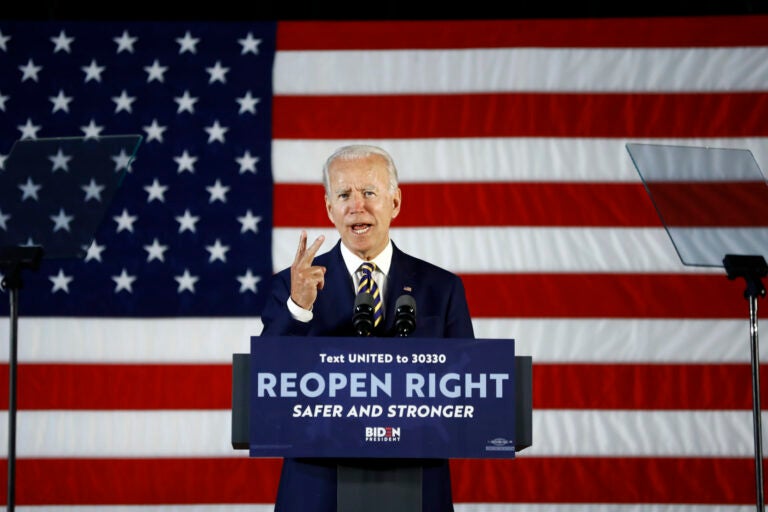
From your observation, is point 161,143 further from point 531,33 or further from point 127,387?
point 531,33

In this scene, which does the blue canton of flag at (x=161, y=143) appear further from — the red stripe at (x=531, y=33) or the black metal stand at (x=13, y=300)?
the black metal stand at (x=13, y=300)

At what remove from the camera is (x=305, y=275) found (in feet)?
6.66

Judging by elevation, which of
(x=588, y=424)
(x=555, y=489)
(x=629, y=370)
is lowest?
(x=555, y=489)

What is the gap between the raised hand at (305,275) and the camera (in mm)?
2021

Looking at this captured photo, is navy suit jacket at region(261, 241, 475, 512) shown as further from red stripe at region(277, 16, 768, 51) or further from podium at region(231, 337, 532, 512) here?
red stripe at region(277, 16, 768, 51)

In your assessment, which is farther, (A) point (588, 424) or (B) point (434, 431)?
(A) point (588, 424)

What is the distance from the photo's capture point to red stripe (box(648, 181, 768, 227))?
2820 mm

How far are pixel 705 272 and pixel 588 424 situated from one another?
883 mm

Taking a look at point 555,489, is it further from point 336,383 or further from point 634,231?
point 336,383

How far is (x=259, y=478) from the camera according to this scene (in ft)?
12.8

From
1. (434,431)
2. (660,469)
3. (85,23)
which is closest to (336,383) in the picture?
(434,431)

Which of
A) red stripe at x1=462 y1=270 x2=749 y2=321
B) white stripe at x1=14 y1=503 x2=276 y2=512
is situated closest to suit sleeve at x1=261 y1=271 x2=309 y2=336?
red stripe at x1=462 y1=270 x2=749 y2=321

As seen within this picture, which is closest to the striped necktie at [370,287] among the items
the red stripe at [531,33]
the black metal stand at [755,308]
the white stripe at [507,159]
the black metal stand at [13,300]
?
the black metal stand at [13,300]

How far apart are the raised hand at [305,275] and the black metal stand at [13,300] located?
72 centimetres
